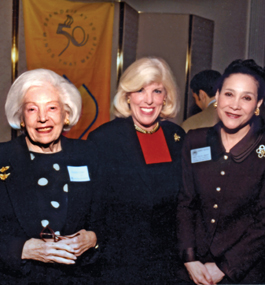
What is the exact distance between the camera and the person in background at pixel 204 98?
6.75ft

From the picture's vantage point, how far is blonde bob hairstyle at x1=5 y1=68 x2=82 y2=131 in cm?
177

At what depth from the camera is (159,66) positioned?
1.99 m

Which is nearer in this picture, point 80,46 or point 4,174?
point 4,174

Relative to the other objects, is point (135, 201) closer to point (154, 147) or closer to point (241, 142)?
point (154, 147)

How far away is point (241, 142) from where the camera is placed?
6.48 feet

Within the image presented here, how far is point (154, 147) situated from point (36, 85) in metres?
0.75

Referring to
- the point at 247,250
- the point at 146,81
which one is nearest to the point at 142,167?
the point at 146,81

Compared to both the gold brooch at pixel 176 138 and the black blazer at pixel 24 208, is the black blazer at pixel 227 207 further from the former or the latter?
the black blazer at pixel 24 208

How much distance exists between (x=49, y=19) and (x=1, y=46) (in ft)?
1.07

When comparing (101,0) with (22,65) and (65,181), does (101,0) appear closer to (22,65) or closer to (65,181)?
(22,65)

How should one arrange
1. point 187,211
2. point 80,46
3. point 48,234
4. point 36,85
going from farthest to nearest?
1. point 80,46
2. point 187,211
3. point 48,234
4. point 36,85

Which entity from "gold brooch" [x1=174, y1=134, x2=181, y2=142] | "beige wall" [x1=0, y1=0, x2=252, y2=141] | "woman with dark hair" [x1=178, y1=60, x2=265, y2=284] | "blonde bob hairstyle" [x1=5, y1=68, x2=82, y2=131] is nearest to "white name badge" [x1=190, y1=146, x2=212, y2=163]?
"woman with dark hair" [x1=178, y1=60, x2=265, y2=284]

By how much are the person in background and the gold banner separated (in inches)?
20.8

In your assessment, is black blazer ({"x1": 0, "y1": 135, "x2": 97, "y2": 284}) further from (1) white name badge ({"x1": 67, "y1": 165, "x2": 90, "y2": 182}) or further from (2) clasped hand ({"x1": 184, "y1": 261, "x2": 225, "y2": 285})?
(2) clasped hand ({"x1": 184, "y1": 261, "x2": 225, "y2": 285})
